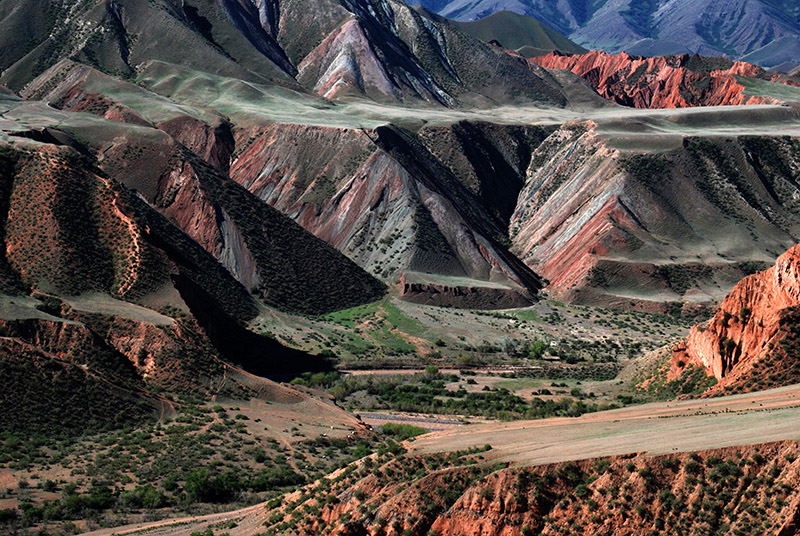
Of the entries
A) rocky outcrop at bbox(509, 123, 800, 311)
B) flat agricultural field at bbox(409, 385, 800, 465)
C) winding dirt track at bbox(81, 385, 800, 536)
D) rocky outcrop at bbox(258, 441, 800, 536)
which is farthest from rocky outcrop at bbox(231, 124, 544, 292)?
rocky outcrop at bbox(258, 441, 800, 536)

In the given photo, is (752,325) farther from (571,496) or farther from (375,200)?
(375,200)

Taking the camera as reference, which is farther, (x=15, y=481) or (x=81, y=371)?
(x=81, y=371)

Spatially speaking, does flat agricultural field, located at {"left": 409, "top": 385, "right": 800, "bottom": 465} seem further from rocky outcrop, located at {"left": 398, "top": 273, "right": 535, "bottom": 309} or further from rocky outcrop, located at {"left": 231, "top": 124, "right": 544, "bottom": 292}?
rocky outcrop, located at {"left": 231, "top": 124, "right": 544, "bottom": 292}

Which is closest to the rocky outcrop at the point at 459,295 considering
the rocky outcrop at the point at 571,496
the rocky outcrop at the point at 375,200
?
the rocky outcrop at the point at 375,200

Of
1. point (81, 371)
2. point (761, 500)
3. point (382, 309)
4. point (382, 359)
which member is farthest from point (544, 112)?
point (761, 500)

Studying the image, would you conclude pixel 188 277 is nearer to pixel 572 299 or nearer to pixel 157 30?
pixel 572 299

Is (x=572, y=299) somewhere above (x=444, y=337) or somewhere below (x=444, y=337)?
above
